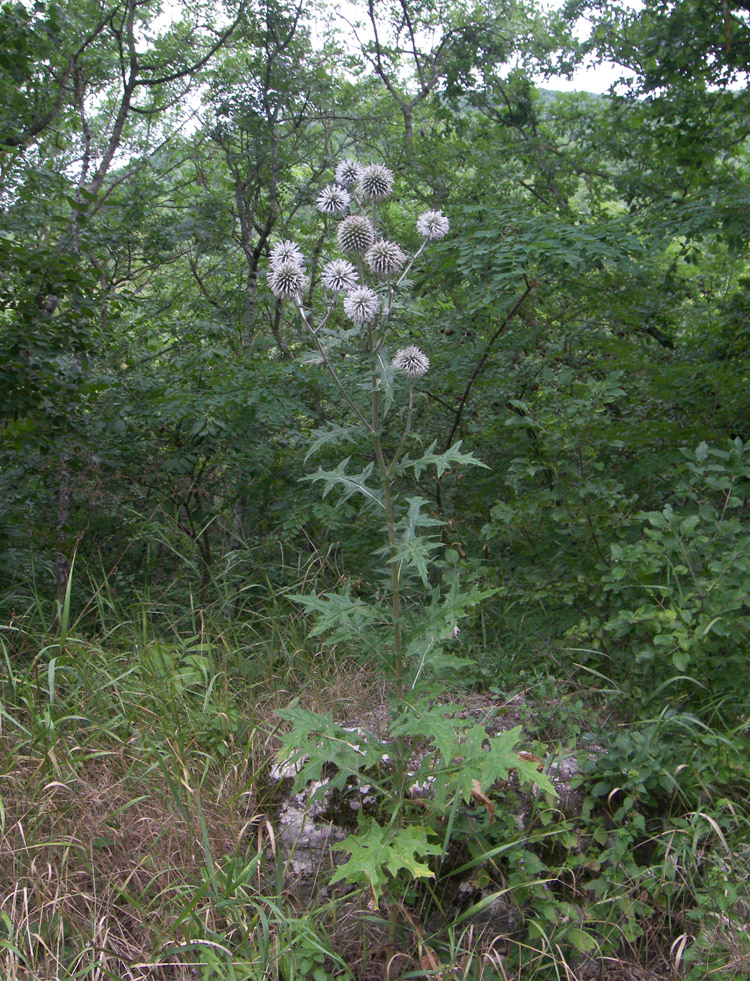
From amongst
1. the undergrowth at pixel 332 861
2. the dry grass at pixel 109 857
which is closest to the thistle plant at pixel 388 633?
the undergrowth at pixel 332 861

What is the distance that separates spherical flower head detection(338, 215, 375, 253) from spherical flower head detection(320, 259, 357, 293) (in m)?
0.16

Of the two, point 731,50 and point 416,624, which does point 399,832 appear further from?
point 731,50

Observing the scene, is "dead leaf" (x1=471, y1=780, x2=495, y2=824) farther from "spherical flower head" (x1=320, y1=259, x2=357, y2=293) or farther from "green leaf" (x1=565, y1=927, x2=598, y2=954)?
"spherical flower head" (x1=320, y1=259, x2=357, y2=293)

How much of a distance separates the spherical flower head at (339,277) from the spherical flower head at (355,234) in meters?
0.16

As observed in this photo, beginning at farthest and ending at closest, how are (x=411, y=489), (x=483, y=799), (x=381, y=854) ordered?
(x=411, y=489) → (x=483, y=799) → (x=381, y=854)

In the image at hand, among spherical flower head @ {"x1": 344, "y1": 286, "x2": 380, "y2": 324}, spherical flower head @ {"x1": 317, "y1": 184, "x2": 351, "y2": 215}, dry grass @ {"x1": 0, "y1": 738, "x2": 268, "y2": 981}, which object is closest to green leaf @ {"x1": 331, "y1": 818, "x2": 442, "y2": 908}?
dry grass @ {"x1": 0, "y1": 738, "x2": 268, "y2": 981}

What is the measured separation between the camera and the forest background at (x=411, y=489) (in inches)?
105

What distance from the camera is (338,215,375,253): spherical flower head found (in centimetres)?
274

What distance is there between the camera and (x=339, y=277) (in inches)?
116

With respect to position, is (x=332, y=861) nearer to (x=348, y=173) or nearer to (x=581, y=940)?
(x=581, y=940)

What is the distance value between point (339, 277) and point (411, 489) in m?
2.31

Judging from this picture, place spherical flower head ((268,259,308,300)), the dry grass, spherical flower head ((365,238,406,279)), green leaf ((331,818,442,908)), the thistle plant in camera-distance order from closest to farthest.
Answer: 1. green leaf ((331,818,442,908))
2. the thistle plant
3. the dry grass
4. spherical flower head ((365,238,406,279))
5. spherical flower head ((268,259,308,300))

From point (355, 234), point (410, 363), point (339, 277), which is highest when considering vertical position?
point (355, 234)

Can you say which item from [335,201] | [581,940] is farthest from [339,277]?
[581,940]
